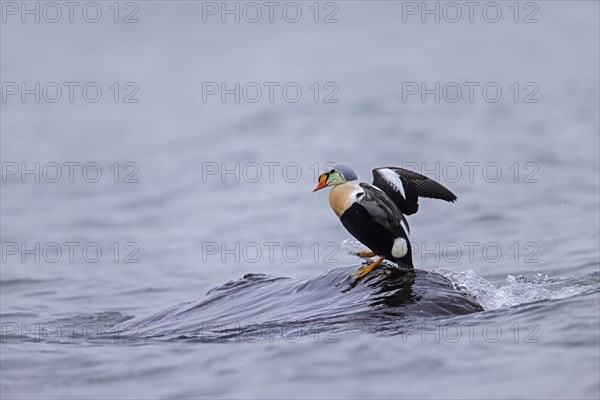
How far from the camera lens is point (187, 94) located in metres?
30.8

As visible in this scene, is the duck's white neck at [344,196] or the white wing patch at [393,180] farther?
the white wing patch at [393,180]

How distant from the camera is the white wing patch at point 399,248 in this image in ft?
24.8

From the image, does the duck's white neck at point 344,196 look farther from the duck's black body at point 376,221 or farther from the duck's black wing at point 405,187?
the duck's black wing at point 405,187

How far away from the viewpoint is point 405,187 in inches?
313

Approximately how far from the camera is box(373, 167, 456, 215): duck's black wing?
7.94m

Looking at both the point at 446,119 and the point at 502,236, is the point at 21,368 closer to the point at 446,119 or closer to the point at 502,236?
the point at 502,236

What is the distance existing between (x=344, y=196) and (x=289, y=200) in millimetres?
10836

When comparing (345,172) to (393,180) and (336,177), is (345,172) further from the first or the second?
(393,180)

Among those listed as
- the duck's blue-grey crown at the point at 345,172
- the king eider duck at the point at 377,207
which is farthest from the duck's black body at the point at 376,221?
the duck's blue-grey crown at the point at 345,172

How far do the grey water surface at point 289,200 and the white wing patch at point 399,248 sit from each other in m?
0.19

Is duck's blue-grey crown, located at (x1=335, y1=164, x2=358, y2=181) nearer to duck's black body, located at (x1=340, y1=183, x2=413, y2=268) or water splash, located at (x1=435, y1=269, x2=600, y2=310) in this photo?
duck's black body, located at (x1=340, y1=183, x2=413, y2=268)

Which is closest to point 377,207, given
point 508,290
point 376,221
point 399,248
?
point 376,221

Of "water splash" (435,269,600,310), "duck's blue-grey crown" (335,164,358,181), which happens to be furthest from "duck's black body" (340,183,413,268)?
"water splash" (435,269,600,310)

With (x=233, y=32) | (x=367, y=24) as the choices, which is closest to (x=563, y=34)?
(x=367, y=24)
